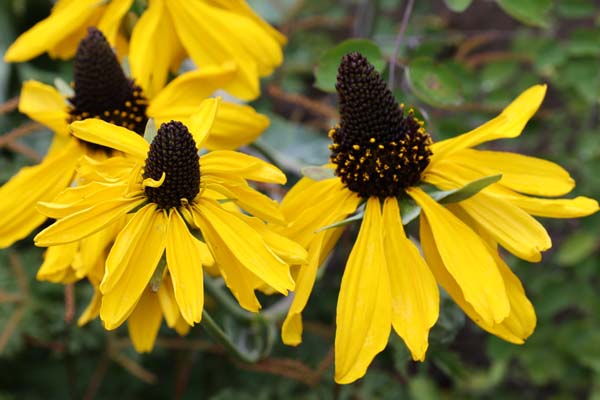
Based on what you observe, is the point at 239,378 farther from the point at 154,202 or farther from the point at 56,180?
the point at 154,202

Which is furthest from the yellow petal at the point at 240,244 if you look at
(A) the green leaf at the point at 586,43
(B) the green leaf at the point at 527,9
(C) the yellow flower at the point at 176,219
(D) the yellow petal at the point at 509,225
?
(A) the green leaf at the point at 586,43

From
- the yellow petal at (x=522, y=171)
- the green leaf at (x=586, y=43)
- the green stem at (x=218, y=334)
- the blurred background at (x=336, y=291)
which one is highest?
the yellow petal at (x=522, y=171)

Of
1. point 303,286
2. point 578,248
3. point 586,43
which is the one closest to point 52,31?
point 303,286

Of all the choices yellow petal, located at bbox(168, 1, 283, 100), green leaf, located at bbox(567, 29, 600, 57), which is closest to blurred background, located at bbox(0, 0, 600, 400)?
green leaf, located at bbox(567, 29, 600, 57)

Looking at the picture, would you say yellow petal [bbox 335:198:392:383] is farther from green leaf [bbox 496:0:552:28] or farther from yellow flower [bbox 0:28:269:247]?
green leaf [bbox 496:0:552:28]

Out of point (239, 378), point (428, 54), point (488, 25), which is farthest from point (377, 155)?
point (488, 25)

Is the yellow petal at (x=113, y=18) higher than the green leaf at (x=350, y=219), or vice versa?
the yellow petal at (x=113, y=18)

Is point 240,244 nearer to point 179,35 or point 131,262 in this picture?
point 131,262

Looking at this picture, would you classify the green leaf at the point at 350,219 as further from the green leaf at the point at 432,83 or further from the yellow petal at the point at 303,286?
the green leaf at the point at 432,83
